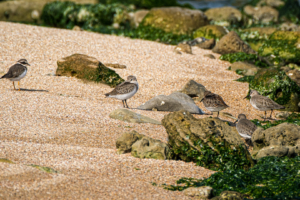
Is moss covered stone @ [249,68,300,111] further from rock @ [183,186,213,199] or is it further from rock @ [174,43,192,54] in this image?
rock @ [183,186,213,199]

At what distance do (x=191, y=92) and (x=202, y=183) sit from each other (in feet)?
23.5

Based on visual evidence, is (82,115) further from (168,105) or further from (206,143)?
(206,143)

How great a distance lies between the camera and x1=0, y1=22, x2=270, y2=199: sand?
6.20 meters

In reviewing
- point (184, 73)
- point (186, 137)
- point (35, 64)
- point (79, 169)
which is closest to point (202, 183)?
point (186, 137)

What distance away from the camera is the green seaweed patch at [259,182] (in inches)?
257

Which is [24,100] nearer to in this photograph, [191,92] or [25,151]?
[25,151]

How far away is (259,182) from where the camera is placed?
701 centimetres

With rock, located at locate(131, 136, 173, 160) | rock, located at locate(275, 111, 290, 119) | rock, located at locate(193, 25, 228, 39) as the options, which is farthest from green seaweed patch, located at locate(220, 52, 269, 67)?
rock, located at locate(131, 136, 173, 160)

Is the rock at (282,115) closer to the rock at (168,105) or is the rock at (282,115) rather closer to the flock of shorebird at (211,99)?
the flock of shorebird at (211,99)

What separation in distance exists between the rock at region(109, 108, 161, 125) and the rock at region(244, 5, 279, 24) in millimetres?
26459

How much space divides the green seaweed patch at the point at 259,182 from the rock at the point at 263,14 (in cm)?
2833

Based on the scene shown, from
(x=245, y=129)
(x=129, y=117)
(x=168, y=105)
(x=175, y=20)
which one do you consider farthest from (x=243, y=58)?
(x=129, y=117)

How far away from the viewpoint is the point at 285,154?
8367mm

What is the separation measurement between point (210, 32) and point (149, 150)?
55.5ft
